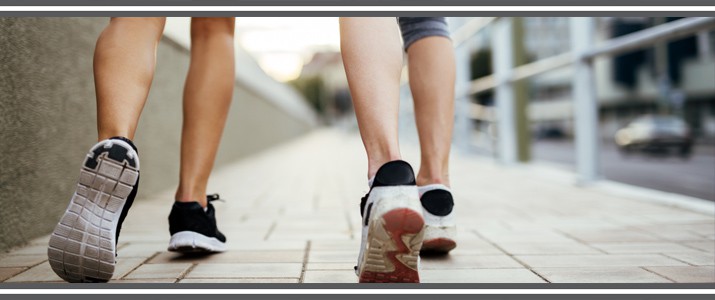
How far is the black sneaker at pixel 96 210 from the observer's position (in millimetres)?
1179

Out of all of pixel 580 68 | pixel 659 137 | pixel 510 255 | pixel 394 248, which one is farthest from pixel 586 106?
pixel 659 137

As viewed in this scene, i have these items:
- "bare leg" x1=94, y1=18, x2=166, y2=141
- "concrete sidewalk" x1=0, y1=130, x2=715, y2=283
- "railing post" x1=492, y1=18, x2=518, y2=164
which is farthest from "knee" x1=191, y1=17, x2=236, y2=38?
"railing post" x1=492, y1=18, x2=518, y2=164

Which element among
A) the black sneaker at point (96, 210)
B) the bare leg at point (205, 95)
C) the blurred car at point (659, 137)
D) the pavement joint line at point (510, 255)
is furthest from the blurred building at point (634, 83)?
the black sneaker at point (96, 210)

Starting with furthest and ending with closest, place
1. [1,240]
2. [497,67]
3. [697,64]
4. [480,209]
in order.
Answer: [697,64], [497,67], [480,209], [1,240]

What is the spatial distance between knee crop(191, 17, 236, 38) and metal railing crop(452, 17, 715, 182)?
173 cm

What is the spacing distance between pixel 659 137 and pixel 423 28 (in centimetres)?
1114

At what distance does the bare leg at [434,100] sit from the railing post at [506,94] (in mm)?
3891

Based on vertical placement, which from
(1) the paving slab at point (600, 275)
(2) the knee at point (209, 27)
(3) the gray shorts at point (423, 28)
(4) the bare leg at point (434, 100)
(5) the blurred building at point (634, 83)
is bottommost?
(1) the paving slab at point (600, 275)

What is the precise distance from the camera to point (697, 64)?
13.9 meters

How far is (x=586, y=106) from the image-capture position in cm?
355

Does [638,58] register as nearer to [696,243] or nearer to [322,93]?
[696,243]

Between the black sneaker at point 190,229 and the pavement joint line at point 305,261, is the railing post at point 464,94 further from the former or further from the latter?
the black sneaker at point 190,229
